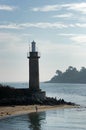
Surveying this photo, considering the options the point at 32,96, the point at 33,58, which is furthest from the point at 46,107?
the point at 33,58

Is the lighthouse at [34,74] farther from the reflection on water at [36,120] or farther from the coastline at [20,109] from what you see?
the reflection on water at [36,120]

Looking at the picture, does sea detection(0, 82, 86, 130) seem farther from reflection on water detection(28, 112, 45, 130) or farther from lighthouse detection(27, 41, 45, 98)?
lighthouse detection(27, 41, 45, 98)

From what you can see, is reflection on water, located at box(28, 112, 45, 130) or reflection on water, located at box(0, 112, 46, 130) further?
reflection on water, located at box(28, 112, 45, 130)

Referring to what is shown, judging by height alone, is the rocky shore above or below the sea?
above

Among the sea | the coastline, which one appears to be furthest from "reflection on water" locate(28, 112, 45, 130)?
the coastline

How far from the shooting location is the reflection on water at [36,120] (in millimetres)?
37206

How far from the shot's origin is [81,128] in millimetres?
35812

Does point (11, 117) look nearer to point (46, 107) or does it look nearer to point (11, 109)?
point (11, 109)

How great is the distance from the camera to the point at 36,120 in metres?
41.0

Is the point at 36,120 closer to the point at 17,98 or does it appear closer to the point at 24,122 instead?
the point at 24,122

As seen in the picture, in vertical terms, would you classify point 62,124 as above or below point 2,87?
below

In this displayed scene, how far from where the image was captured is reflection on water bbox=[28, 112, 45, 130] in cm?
3721

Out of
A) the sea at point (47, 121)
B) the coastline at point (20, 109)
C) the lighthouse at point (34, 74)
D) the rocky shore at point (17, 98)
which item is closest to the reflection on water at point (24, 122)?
the sea at point (47, 121)

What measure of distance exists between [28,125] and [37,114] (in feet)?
24.5
